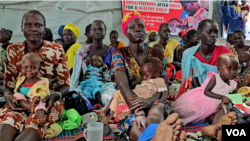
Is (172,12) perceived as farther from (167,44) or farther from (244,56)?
(244,56)

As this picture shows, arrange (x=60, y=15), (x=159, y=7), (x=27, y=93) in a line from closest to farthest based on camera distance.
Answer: (x=27, y=93) < (x=60, y=15) < (x=159, y=7)

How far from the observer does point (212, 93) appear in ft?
6.89

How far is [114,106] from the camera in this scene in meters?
1.97

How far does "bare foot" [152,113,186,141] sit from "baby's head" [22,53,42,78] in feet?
3.69

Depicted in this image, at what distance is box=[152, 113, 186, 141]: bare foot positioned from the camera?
3.94 ft

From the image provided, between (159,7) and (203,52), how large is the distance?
4.01 metres

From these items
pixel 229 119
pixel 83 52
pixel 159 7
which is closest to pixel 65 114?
pixel 83 52

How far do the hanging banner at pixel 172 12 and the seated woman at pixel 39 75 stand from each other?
419 centimetres

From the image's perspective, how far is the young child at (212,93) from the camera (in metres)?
2.07

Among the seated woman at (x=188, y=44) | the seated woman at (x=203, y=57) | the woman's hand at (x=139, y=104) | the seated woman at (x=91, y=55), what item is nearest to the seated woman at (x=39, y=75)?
the woman's hand at (x=139, y=104)

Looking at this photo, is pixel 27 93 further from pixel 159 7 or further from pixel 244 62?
pixel 159 7

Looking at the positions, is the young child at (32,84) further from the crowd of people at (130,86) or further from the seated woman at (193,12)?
the seated woman at (193,12)

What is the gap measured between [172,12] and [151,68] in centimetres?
491

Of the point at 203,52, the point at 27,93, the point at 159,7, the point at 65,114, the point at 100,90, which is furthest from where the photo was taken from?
the point at 159,7
